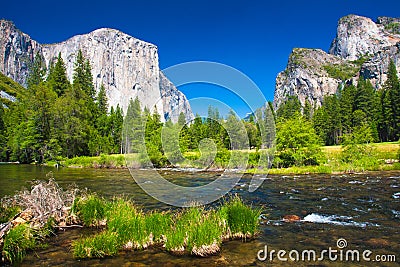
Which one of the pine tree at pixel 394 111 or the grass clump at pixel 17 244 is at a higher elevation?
the pine tree at pixel 394 111

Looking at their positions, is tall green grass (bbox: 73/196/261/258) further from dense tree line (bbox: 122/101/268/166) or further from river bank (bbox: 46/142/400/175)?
river bank (bbox: 46/142/400/175)

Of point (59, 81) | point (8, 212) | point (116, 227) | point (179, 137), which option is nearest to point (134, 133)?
point (59, 81)

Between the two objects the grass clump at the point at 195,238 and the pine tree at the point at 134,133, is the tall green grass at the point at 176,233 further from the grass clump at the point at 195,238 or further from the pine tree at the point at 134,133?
the pine tree at the point at 134,133

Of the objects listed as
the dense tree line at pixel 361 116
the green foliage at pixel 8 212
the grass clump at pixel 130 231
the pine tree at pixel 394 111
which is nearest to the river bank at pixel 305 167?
the dense tree line at pixel 361 116

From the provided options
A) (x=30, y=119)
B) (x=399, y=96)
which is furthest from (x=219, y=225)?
(x=399, y=96)

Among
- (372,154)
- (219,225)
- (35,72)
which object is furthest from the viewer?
(35,72)

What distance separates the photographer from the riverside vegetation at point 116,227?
9398 mm

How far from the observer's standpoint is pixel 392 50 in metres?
194

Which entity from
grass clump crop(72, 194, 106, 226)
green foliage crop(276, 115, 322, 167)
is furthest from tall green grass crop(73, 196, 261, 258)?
green foliage crop(276, 115, 322, 167)

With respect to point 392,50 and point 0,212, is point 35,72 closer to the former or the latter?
point 0,212

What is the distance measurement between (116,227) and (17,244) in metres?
2.85

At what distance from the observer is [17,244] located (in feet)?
30.7

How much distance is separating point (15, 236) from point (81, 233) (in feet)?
8.68

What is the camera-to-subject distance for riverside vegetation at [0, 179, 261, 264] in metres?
9.40
